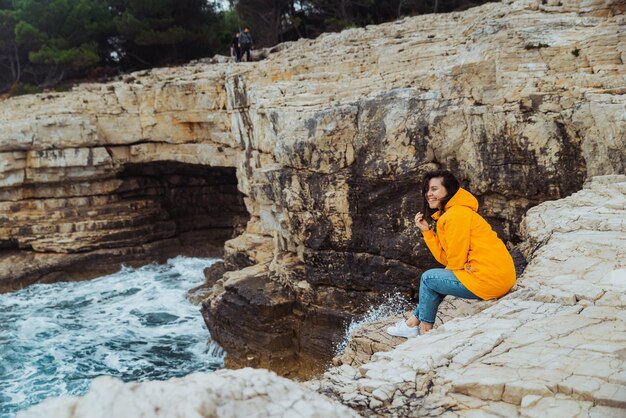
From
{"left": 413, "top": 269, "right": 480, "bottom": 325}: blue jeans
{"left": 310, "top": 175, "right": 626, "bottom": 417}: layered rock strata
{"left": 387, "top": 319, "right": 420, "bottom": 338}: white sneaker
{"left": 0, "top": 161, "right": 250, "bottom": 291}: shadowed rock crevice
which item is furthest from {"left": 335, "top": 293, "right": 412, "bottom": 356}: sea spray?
{"left": 0, "top": 161, "right": 250, "bottom": 291}: shadowed rock crevice

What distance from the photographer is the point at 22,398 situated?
11.4 meters

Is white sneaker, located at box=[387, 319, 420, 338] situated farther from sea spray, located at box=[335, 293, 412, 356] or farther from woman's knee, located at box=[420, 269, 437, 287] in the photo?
sea spray, located at box=[335, 293, 412, 356]

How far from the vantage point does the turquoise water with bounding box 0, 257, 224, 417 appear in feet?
40.3

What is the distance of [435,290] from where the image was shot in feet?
17.1

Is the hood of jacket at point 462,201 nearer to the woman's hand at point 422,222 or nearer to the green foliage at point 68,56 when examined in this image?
the woman's hand at point 422,222

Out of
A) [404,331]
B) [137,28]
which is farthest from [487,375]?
[137,28]

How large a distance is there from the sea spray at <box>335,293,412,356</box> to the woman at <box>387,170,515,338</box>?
5225 mm

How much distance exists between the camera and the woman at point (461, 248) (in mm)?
4855

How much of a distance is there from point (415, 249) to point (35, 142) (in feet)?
45.7

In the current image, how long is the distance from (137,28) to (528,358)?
24834 millimetres

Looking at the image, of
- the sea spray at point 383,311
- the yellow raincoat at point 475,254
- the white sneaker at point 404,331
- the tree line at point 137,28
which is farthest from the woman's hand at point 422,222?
the tree line at point 137,28

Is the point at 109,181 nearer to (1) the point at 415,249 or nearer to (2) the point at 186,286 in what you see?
(2) the point at 186,286

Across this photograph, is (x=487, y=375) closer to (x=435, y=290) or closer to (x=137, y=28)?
(x=435, y=290)

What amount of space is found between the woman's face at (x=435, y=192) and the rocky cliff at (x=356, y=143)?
421cm
